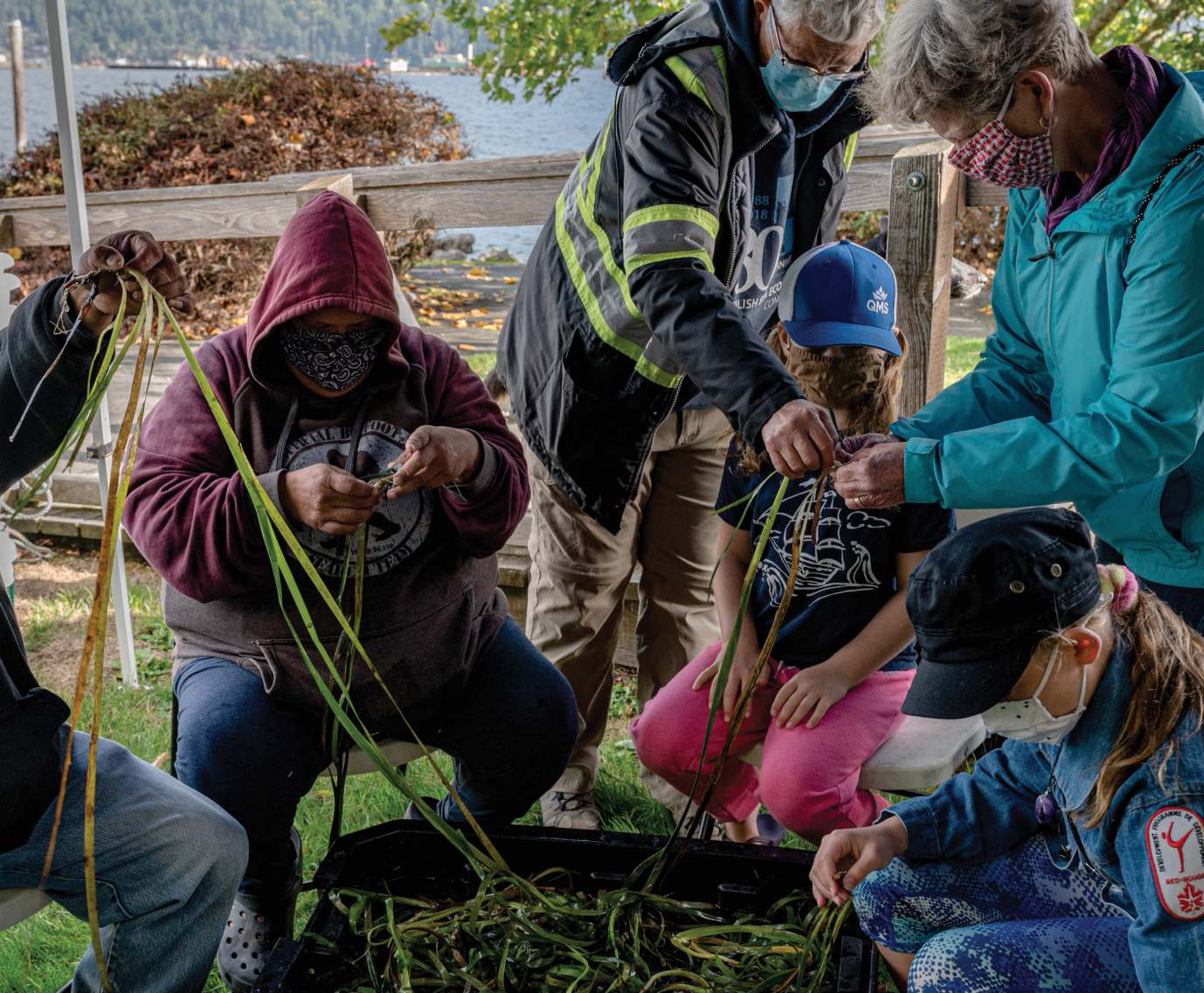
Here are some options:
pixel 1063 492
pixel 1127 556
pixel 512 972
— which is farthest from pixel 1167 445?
pixel 512 972

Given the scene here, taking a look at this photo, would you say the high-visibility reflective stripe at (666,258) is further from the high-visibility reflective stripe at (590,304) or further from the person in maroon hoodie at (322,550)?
the person in maroon hoodie at (322,550)

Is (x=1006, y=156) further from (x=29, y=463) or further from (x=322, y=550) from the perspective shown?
(x=29, y=463)

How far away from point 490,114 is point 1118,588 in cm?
3388

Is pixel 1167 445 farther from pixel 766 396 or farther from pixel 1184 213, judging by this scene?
pixel 766 396

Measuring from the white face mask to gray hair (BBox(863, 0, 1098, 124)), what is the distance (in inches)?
31.3

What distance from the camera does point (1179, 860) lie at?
1379 mm

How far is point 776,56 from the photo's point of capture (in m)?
2.06

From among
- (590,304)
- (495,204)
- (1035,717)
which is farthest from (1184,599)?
(495,204)

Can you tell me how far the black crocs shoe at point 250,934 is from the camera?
2.00 metres

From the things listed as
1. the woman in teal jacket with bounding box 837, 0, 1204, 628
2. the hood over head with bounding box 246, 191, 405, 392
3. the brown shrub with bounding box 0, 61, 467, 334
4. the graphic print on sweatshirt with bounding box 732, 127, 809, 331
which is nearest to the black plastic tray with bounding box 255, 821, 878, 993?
the woman in teal jacket with bounding box 837, 0, 1204, 628

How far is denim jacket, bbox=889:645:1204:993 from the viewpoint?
1373 mm

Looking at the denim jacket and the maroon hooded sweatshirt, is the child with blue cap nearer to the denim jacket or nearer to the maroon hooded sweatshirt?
the denim jacket

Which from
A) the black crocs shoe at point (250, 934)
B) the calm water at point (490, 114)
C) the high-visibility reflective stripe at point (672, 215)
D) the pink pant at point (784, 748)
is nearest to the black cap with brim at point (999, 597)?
the pink pant at point (784, 748)

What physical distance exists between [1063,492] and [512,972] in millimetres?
1047
